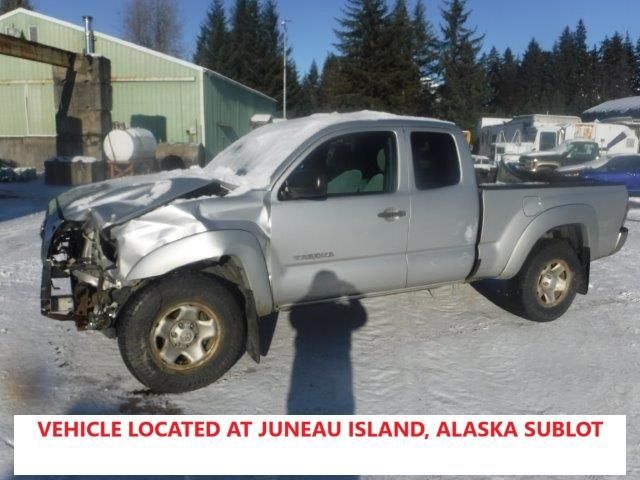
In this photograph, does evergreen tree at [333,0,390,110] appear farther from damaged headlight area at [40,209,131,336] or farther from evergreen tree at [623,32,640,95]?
evergreen tree at [623,32,640,95]

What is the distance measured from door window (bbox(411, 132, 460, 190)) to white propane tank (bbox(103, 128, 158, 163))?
15889 mm

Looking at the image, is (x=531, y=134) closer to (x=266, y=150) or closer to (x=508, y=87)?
(x=266, y=150)

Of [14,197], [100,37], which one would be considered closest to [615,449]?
[14,197]

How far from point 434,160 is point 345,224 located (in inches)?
42.6

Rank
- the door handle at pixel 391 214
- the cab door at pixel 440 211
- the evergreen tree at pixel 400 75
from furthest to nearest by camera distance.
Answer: the evergreen tree at pixel 400 75 < the cab door at pixel 440 211 < the door handle at pixel 391 214

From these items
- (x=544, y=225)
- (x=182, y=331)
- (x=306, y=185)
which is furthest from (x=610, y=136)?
(x=182, y=331)

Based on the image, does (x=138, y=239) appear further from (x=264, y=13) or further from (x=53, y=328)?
(x=264, y=13)

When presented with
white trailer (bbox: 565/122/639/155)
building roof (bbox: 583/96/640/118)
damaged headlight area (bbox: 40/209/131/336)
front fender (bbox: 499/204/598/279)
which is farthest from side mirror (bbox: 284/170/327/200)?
building roof (bbox: 583/96/640/118)

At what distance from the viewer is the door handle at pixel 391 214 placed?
14.5 ft

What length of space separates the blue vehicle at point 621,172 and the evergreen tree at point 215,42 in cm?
4306

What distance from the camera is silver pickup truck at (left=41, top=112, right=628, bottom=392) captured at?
3.73 meters

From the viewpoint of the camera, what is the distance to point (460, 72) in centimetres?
5612

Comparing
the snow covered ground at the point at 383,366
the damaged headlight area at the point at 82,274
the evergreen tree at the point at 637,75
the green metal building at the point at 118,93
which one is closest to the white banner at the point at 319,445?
the snow covered ground at the point at 383,366

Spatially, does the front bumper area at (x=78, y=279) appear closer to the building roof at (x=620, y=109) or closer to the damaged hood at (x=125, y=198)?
the damaged hood at (x=125, y=198)
